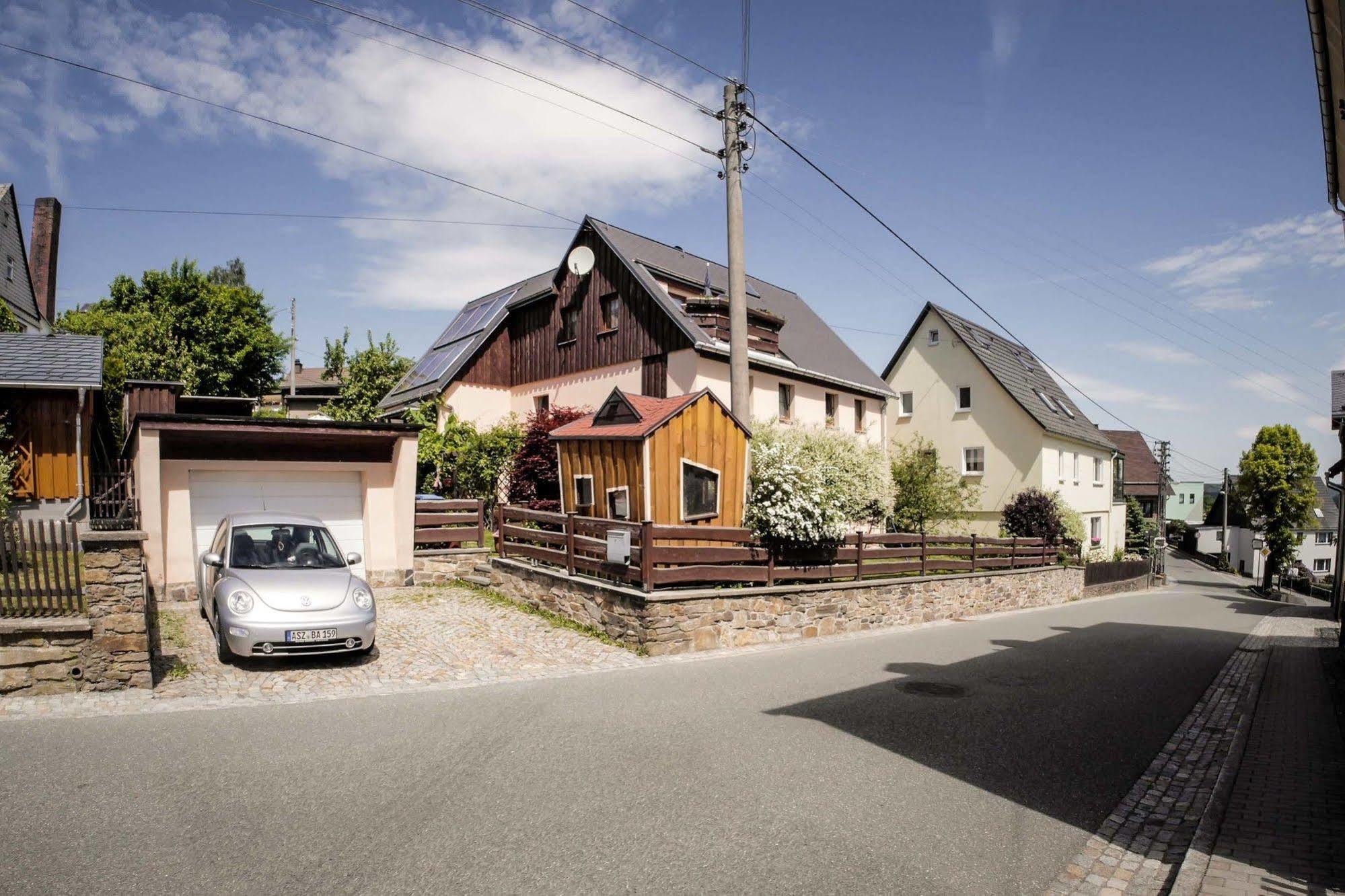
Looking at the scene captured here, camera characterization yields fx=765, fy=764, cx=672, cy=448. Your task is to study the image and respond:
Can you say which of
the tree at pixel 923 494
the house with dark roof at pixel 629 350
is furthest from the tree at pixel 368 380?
the tree at pixel 923 494

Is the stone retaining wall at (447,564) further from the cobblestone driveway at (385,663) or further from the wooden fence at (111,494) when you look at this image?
the wooden fence at (111,494)

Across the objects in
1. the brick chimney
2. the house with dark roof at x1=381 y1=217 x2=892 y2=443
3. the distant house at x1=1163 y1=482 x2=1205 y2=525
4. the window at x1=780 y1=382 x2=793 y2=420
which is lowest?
the distant house at x1=1163 y1=482 x2=1205 y2=525

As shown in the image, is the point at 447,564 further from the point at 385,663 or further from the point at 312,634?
the point at 312,634

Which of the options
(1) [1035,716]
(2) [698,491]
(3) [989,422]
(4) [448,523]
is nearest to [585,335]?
(4) [448,523]

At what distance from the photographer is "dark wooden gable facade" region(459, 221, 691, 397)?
21.8m

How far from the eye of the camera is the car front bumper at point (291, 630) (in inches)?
323

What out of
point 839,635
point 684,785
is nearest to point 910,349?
point 839,635

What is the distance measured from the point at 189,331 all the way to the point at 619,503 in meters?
34.1

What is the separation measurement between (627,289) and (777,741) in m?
17.9

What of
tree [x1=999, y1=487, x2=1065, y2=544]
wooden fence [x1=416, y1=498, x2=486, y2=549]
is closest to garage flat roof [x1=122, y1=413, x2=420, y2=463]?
wooden fence [x1=416, y1=498, x2=486, y2=549]

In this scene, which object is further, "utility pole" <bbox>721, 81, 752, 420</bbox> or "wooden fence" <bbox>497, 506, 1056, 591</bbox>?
"utility pole" <bbox>721, 81, 752, 420</bbox>

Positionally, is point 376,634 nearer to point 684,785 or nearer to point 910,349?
point 684,785

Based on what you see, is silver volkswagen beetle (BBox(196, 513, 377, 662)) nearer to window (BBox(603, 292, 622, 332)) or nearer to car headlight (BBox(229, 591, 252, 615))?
car headlight (BBox(229, 591, 252, 615))

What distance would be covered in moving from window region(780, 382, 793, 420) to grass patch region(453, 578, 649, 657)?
12.5 m
